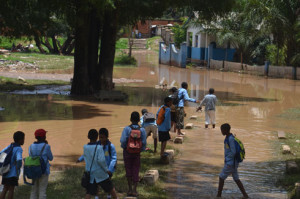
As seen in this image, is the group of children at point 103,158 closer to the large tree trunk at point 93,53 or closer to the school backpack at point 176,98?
the school backpack at point 176,98

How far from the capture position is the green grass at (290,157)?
890 cm

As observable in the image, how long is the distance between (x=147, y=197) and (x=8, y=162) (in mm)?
2253

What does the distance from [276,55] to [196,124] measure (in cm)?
2392

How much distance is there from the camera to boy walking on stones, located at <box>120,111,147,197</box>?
778 cm

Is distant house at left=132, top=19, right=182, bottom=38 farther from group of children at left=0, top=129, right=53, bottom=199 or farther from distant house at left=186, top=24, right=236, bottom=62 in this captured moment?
group of children at left=0, top=129, right=53, bottom=199

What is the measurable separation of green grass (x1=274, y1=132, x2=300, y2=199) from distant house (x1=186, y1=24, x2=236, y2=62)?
31077mm

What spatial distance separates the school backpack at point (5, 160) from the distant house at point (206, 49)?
38036 mm

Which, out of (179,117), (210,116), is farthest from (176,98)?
(210,116)

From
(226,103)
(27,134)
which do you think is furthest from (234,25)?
(27,134)

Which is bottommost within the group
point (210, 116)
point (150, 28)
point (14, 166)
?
point (210, 116)

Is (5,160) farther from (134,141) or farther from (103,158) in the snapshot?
(134,141)

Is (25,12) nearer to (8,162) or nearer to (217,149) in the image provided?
Answer: (217,149)

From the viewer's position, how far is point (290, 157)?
1150 centimetres

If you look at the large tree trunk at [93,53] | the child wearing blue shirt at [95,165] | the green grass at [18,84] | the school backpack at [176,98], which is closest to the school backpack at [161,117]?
the school backpack at [176,98]
